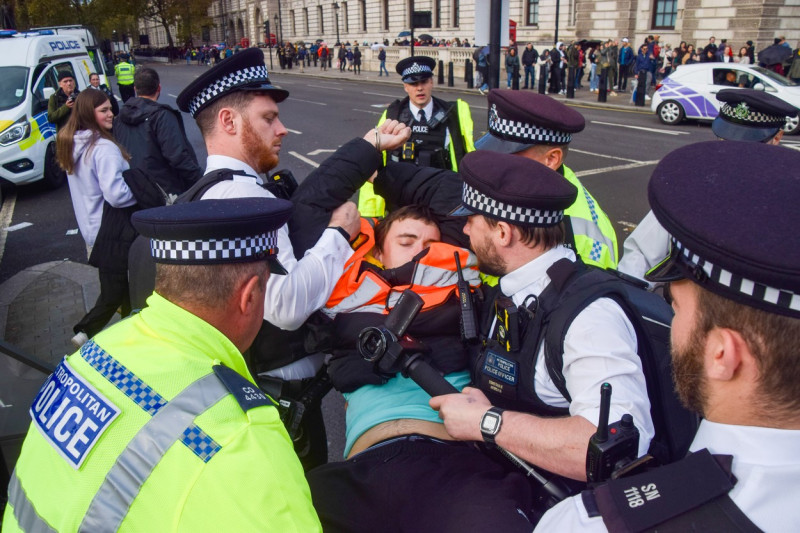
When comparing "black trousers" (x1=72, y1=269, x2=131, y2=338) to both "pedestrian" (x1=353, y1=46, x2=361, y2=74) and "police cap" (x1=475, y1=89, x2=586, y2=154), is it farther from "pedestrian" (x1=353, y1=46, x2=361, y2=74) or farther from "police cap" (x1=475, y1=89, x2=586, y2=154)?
"pedestrian" (x1=353, y1=46, x2=361, y2=74)

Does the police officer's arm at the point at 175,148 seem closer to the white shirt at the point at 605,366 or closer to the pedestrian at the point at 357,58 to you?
the white shirt at the point at 605,366

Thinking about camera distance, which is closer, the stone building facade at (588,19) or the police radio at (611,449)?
the police radio at (611,449)

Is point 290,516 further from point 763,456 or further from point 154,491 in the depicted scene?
point 763,456

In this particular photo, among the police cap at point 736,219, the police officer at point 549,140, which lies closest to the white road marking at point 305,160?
the police officer at point 549,140

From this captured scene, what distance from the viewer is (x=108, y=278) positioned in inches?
179

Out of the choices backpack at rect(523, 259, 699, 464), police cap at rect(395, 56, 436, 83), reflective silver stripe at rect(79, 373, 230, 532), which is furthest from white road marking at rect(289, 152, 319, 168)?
reflective silver stripe at rect(79, 373, 230, 532)

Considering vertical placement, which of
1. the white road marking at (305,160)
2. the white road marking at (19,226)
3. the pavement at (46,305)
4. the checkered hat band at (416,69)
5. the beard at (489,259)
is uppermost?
the checkered hat band at (416,69)

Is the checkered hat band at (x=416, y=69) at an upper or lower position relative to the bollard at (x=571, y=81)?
upper

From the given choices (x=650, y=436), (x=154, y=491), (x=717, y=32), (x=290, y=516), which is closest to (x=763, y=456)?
(x=650, y=436)

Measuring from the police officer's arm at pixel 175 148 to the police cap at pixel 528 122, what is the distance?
309 centimetres

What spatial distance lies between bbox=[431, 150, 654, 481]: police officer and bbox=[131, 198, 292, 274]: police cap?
2.45 feet

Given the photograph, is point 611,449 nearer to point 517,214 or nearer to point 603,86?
point 517,214

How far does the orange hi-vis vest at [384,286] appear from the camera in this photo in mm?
2445

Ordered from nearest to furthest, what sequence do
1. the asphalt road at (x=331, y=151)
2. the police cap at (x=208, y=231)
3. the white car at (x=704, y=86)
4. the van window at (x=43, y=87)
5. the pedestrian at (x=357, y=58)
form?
the police cap at (x=208, y=231) → the asphalt road at (x=331, y=151) → the van window at (x=43, y=87) → the white car at (x=704, y=86) → the pedestrian at (x=357, y=58)
